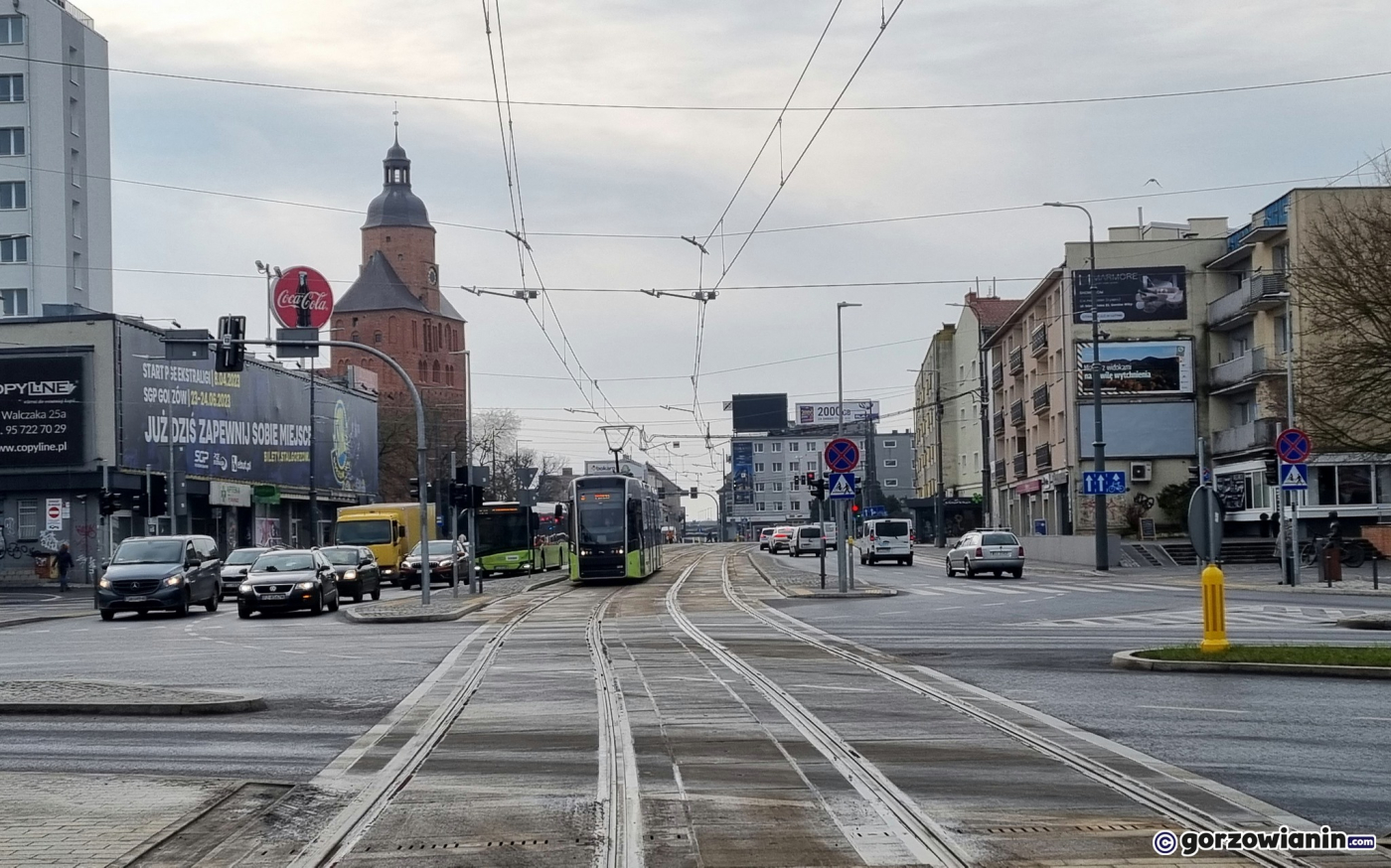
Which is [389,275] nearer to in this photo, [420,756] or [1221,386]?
[1221,386]

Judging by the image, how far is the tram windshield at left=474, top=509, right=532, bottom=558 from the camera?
197 feet

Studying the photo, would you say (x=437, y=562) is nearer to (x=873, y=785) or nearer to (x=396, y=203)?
(x=873, y=785)

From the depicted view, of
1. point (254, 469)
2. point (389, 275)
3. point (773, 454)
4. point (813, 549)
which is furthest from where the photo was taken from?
point (773, 454)

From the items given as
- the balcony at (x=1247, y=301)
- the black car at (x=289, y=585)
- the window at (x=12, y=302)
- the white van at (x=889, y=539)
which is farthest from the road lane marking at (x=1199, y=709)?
the window at (x=12, y=302)

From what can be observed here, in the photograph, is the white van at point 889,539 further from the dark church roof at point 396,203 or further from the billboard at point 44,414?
the dark church roof at point 396,203

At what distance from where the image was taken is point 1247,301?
202 ft

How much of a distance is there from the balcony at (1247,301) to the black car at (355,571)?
34.2 meters

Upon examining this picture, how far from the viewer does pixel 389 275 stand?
14538cm

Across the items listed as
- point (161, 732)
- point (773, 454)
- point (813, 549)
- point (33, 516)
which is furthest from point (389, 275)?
point (161, 732)

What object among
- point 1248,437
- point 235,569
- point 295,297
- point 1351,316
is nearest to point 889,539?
point 1248,437

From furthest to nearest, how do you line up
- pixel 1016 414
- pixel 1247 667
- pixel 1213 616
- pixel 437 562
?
pixel 1016 414 < pixel 437 562 < pixel 1213 616 < pixel 1247 667

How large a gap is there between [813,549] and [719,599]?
46.3 metres

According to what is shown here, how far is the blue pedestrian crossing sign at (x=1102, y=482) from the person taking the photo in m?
52.7

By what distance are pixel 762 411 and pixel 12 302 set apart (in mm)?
68042
